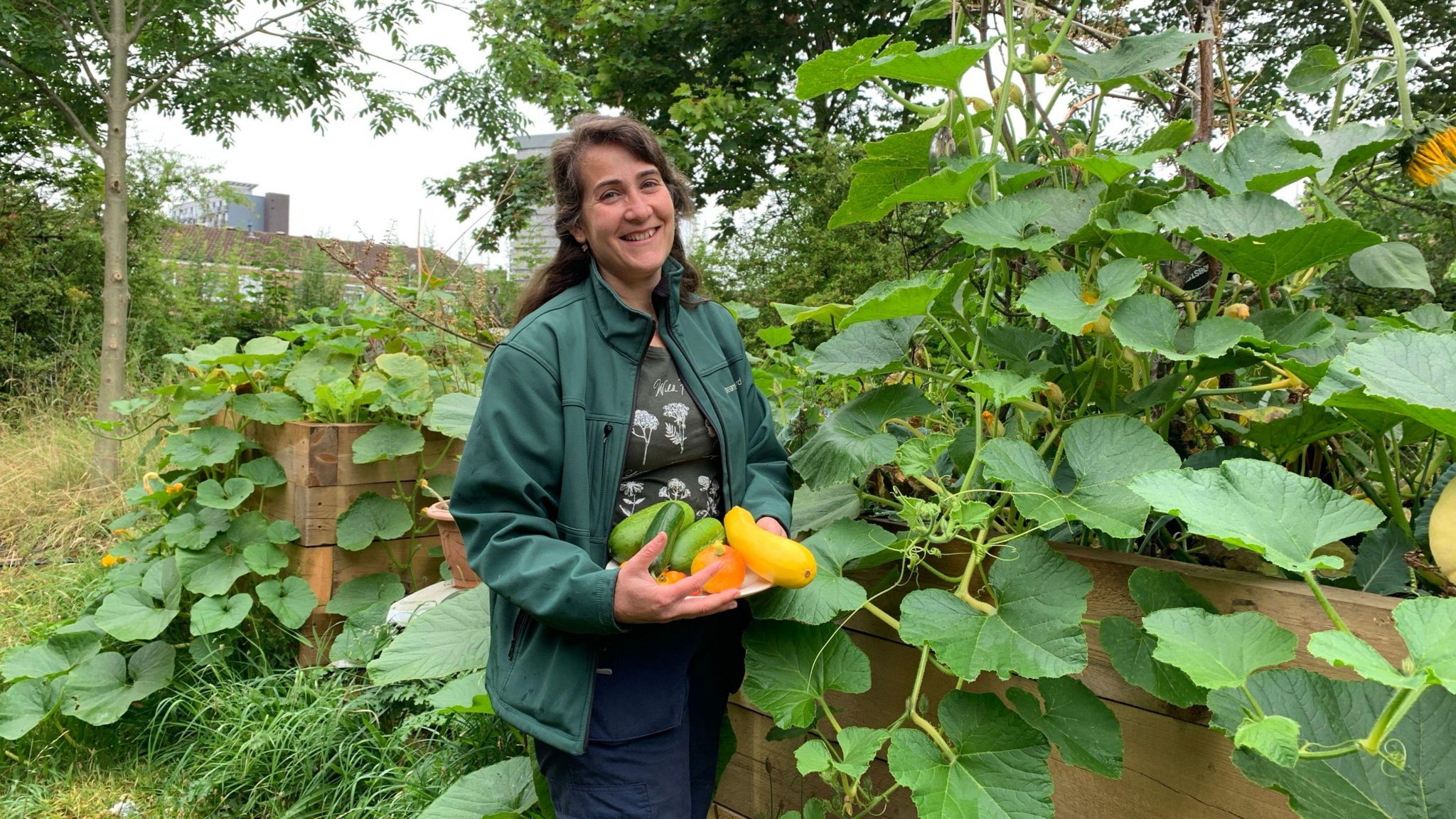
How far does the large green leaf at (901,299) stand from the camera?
119 cm

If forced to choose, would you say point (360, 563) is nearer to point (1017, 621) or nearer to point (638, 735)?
point (638, 735)

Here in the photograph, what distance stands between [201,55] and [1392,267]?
588 centimetres

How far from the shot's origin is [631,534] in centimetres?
129

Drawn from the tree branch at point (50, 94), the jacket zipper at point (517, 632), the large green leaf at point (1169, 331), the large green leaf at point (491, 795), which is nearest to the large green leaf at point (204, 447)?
the large green leaf at point (491, 795)

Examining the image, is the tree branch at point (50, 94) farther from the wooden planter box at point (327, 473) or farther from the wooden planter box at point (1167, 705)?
the wooden planter box at point (1167, 705)

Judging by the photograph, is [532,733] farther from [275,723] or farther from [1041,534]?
[275,723]

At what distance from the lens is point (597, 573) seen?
3.94ft

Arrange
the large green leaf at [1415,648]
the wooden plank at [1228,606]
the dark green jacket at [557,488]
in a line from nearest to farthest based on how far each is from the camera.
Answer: the large green leaf at [1415,648] → the wooden plank at [1228,606] → the dark green jacket at [557,488]

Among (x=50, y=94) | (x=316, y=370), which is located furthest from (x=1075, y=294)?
(x=50, y=94)

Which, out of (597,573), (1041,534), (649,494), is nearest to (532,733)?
(597,573)

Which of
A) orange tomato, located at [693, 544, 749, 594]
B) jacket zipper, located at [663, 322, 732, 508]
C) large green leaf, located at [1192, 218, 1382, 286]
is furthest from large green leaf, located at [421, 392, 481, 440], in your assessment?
large green leaf, located at [1192, 218, 1382, 286]

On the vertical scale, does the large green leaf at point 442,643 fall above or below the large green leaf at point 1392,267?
below

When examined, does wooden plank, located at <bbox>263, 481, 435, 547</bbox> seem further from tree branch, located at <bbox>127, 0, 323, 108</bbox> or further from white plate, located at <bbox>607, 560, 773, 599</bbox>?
tree branch, located at <bbox>127, 0, 323, 108</bbox>

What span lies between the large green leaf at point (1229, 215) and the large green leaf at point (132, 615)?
9.06 ft
